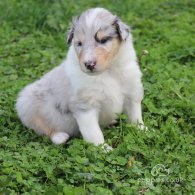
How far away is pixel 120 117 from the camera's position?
5695mm

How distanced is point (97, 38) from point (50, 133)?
1.22 m

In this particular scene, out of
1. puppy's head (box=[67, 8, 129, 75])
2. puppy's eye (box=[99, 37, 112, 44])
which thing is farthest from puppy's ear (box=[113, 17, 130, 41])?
puppy's eye (box=[99, 37, 112, 44])

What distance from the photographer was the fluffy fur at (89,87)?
16.9 feet

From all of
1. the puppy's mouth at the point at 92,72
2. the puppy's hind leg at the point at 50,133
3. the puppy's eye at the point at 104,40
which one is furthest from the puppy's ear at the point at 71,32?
the puppy's hind leg at the point at 50,133

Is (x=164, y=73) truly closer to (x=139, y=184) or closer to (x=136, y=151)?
(x=136, y=151)

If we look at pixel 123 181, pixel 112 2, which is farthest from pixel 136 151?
pixel 112 2

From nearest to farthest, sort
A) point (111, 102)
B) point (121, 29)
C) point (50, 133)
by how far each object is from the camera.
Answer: point (121, 29) < point (111, 102) < point (50, 133)

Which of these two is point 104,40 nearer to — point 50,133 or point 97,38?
point 97,38

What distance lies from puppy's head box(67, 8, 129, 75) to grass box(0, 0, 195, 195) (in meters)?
0.80

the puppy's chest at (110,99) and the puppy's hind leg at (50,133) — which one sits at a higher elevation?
the puppy's chest at (110,99)

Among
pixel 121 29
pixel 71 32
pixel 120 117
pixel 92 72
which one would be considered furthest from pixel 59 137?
pixel 121 29

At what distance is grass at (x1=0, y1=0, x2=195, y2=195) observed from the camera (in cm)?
488

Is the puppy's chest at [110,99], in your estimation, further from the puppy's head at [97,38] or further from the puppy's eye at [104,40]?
the puppy's eye at [104,40]

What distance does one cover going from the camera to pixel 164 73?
7109 mm
